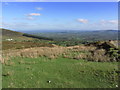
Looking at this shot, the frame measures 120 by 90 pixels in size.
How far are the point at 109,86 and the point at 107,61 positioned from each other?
366cm

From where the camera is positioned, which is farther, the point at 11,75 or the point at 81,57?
the point at 81,57

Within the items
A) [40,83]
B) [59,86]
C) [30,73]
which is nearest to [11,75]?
[30,73]

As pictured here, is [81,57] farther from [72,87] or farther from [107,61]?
[72,87]

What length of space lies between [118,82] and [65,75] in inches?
84.6

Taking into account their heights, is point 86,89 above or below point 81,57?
below

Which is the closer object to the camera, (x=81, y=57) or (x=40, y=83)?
(x=40, y=83)

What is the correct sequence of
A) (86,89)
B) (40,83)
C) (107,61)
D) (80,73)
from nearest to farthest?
(86,89) < (40,83) < (80,73) < (107,61)

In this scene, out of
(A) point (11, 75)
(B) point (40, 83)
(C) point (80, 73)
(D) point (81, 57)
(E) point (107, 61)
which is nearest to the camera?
(B) point (40, 83)

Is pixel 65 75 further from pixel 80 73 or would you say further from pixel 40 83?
pixel 40 83

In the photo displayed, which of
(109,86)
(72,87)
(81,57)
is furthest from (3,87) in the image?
(81,57)

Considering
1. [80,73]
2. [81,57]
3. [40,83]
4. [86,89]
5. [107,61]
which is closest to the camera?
[86,89]

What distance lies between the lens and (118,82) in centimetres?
470

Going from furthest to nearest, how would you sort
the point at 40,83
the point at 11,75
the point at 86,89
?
the point at 11,75
the point at 40,83
the point at 86,89

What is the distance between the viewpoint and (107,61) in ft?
25.9
